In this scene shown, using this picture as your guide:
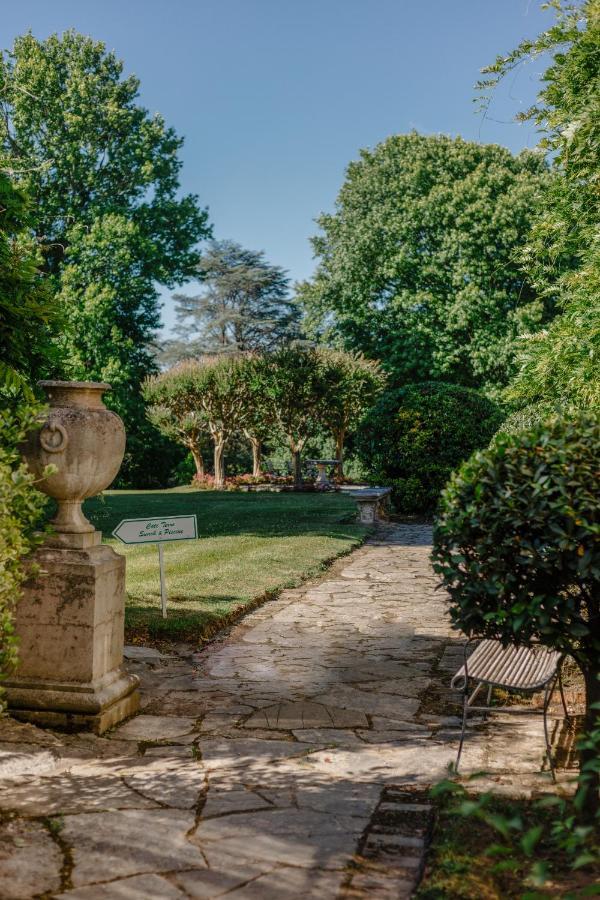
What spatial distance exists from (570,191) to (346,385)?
1938 cm

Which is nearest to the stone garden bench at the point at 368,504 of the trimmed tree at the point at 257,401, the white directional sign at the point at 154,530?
the white directional sign at the point at 154,530

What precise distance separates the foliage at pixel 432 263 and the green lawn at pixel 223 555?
1055 centimetres

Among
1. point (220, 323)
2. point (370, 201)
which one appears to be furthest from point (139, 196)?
point (220, 323)

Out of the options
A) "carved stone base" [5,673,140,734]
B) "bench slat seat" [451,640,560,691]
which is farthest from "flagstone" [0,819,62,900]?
"bench slat seat" [451,640,560,691]

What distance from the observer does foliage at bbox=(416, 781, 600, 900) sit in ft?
9.46

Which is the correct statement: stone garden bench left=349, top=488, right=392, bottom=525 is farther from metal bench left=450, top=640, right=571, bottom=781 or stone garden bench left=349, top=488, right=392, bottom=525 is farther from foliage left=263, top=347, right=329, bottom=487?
metal bench left=450, top=640, right=571, bottom=781

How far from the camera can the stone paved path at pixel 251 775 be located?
10.3 ft

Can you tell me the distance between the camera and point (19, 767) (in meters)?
4.21

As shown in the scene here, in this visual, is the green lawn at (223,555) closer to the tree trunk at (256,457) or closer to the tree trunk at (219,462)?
the tree trunk at (219,462)

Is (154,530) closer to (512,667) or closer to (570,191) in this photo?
(512,667)

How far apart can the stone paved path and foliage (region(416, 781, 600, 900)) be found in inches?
5.3

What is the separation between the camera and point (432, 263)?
100 feet

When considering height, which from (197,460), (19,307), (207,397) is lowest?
(197,460)

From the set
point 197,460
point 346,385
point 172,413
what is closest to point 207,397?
point 172,413
